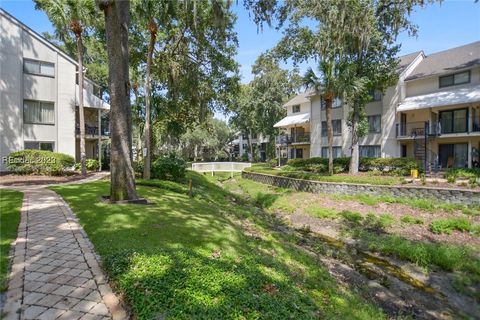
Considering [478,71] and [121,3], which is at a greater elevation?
[478,71]

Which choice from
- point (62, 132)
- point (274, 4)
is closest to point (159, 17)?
point (274, 4)

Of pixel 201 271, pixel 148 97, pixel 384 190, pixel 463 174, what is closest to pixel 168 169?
pixel 148 97

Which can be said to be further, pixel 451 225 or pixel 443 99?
pixel 443 99

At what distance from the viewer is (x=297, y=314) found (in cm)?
409

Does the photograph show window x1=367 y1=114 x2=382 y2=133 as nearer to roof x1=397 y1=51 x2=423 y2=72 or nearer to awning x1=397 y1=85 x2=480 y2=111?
awning x1=397 y1=85 x2=480 y2=111

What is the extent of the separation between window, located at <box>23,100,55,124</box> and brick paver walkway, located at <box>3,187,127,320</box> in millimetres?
17990

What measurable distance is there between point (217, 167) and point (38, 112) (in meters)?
18.0

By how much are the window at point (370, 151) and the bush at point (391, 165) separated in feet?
9.91

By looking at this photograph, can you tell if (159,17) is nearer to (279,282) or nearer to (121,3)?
(121,3)

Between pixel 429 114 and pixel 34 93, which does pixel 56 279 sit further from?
pixel 429 114

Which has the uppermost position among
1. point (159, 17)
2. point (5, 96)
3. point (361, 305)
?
point (159, 17)

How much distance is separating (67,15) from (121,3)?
37.4ft

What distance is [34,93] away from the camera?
21062 mm

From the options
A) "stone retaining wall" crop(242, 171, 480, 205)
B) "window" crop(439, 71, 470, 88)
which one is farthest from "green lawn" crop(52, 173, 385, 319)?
"window" crop(439, 71, 470, 88)
